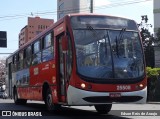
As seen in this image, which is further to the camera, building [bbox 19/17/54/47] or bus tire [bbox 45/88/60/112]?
building [bbox 19/17/54/47]

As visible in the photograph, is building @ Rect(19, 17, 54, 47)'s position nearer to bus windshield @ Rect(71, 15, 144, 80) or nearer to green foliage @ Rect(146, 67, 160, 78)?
green foliage @ Rect(146, 67, 160, 78)

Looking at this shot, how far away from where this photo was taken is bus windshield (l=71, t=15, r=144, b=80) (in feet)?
39.2

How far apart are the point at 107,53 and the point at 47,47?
373 cm

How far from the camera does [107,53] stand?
478 inches

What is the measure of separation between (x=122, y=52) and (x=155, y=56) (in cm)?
4278

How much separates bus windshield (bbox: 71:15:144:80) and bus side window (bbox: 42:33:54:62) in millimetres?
2515

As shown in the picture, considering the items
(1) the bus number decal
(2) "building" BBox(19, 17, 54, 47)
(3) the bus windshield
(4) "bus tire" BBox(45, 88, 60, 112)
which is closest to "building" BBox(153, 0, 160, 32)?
(2) "building" BBox(19, 17, 54, 47)

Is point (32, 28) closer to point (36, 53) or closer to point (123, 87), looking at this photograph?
point (36, 53)

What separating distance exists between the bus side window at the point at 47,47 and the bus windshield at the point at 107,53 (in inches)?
99.0

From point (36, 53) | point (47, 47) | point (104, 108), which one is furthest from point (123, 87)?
point (36, 53)

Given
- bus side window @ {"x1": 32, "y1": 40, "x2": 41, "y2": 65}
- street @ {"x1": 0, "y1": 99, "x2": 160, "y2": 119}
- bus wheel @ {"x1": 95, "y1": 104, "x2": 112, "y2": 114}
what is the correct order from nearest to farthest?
street @ {"x1": 0, "y1": 99, "x2": 160, "y2": 119}, bus wheel @ {"x1": 95, "y1": 104, "x2": 112, "y2": 114}, bus side window @ {"x1": 32, "y1": 40, "x2": 41, "y2": 65}

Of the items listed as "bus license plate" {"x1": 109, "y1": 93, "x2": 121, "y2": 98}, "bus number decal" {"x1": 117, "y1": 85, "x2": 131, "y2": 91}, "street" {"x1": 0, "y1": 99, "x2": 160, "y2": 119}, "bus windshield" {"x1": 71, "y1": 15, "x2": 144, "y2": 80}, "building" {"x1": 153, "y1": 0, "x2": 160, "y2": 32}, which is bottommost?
"street" {"x1": 0, "y1": 99, "x2": 160, "y2": 119}

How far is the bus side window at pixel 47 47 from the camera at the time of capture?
14629 millimetres

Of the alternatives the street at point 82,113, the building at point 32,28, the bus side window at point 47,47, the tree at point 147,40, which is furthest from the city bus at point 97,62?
the building at point 32,28
